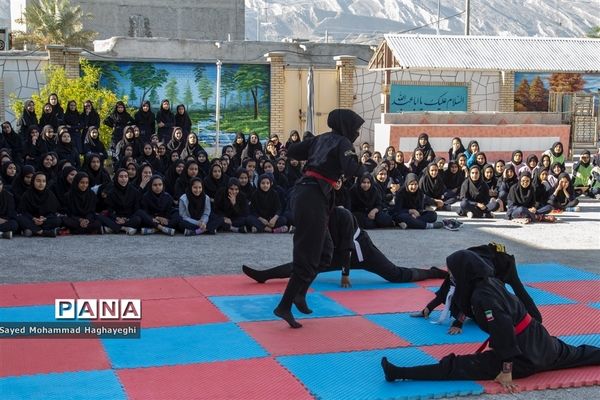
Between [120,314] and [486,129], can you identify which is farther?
[486,129]

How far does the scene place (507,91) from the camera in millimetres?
24891

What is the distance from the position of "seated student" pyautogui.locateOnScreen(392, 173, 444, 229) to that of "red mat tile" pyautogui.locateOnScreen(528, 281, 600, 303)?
12.9ft

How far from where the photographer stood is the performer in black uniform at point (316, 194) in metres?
6.52

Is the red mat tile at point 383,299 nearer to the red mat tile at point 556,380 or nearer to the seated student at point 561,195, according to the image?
the red mat tile at point 556,380

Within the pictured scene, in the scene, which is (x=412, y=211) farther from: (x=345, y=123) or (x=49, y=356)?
(x=49, y=356)

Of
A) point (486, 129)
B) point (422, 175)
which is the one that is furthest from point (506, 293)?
point (486, 129)

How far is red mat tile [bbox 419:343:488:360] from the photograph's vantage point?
6266 millimetres

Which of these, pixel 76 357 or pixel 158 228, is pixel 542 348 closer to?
pixel 76 357

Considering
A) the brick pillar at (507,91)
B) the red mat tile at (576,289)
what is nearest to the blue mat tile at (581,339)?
the red mat tile at (576,289)

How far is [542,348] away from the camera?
5.65 meters

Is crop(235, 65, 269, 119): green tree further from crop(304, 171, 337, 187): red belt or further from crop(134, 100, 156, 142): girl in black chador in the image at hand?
crop(304, 171, 337, 187): red belt

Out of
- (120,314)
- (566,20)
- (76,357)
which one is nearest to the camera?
(76,357)

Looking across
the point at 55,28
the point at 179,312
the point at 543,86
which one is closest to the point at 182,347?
the point at 179,312

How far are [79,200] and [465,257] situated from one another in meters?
7.17
